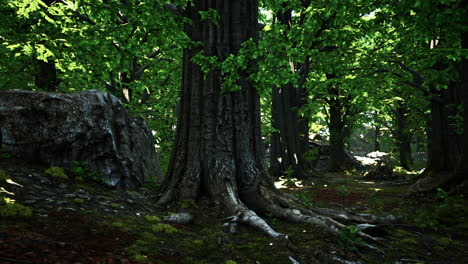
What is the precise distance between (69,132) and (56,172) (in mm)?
942

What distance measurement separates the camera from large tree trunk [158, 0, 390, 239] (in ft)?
19.7

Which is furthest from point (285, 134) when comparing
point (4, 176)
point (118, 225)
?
point (4, 176)

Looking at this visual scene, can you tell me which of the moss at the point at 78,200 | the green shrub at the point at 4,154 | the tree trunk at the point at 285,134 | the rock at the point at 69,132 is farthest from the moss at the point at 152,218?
the tree trunk at the point at 285,134

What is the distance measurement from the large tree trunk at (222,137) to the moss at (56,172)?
6.73 feet

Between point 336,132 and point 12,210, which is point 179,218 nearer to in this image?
point 12,210

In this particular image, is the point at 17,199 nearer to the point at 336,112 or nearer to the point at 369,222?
the point at 369,222

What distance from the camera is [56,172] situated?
530 cm

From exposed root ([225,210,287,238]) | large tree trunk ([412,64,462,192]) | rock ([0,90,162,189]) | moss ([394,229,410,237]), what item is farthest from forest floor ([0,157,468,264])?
large tree trunk ([412,64,462,192])

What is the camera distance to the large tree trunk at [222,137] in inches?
237

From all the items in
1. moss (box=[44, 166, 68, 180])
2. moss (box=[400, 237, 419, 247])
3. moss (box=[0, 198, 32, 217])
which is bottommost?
moss (box=[400, 237, 419, 247])

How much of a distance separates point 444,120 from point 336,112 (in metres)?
10.1

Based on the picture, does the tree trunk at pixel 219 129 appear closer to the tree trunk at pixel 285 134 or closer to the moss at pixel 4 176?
the moss at pixel 4 176

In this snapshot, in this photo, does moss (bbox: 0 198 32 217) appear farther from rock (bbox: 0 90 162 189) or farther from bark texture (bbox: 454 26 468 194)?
bark texture (bbox: 454 26 468 194)

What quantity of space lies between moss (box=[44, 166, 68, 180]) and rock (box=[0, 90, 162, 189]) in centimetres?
27
